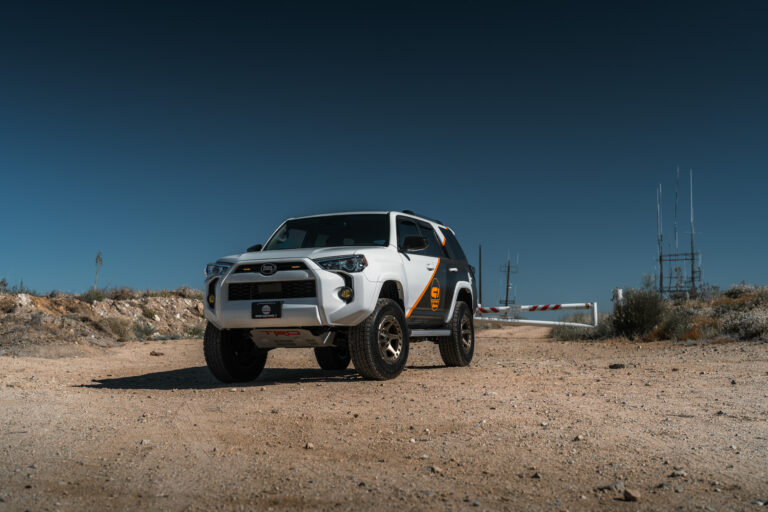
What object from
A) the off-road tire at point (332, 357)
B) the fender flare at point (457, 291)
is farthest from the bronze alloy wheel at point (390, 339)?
the off-road tire at point (332, 357)

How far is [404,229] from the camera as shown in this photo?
955 centimetres

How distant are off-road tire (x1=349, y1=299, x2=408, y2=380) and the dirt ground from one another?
0.64ft

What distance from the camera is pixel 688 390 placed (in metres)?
7.11

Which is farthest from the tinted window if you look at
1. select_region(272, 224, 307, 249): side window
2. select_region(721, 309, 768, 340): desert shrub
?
select_region(721, 309, 768, 340): desert shrub

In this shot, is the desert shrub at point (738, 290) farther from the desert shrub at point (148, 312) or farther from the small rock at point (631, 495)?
the small rock at point (631, 495)

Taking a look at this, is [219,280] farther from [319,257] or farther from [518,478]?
[518,478]

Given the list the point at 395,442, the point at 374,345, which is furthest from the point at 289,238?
the point at 395,442

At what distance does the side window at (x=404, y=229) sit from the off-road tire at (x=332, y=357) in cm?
227

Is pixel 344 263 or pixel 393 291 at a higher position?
pixel 344 263

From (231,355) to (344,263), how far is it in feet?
7.08

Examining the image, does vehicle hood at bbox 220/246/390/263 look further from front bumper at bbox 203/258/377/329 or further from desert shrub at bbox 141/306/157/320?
desert shrub at bbox 141/306/157/320

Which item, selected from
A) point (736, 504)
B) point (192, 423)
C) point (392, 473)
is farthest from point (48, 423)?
point (736, 504)

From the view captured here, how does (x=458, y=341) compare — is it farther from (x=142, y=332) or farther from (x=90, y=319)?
(x=142, y=332)

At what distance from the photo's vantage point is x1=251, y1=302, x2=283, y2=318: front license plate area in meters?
7.50
